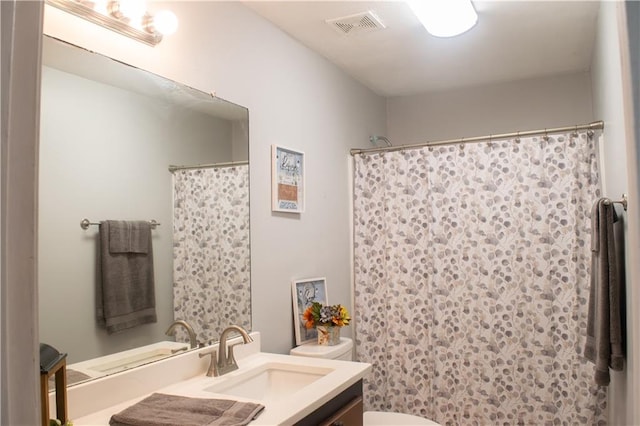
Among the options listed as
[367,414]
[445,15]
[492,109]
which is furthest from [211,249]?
[492,109]

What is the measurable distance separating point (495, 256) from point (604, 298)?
Result: 91cm

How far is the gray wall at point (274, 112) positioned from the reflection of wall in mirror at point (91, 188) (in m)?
0.19

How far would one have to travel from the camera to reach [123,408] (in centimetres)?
155

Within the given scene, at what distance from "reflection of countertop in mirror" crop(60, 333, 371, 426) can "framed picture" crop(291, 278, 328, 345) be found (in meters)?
0.37

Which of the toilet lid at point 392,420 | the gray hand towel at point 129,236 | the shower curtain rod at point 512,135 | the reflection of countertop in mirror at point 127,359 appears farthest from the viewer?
the shower curtain rod at point 512,135

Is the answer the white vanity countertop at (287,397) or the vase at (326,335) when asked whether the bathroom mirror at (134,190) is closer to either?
the white vanity countertop at (287,397)

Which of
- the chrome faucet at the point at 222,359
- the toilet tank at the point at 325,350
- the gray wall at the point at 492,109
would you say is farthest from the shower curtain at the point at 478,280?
the chrome faucet at the point at 222,359

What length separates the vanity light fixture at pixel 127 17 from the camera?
1554 millimetres

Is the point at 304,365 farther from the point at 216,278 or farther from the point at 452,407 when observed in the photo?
the point at 452,407

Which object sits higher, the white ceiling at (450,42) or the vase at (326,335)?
the white ceiling at (450,42)

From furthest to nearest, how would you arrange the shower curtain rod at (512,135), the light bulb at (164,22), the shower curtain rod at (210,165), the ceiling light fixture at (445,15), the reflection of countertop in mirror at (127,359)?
the shower curtain rod at (512,135) < the ceiling light fixture at (445,15) < the shower curtain rod at (210,165) < the light bulb at (164,22) < the reflection of countertop in mirror at (127,359)

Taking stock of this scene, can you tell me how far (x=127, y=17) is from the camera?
1.70 meters

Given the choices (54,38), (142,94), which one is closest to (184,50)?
(142,94)

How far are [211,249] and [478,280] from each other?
168 centimetres
